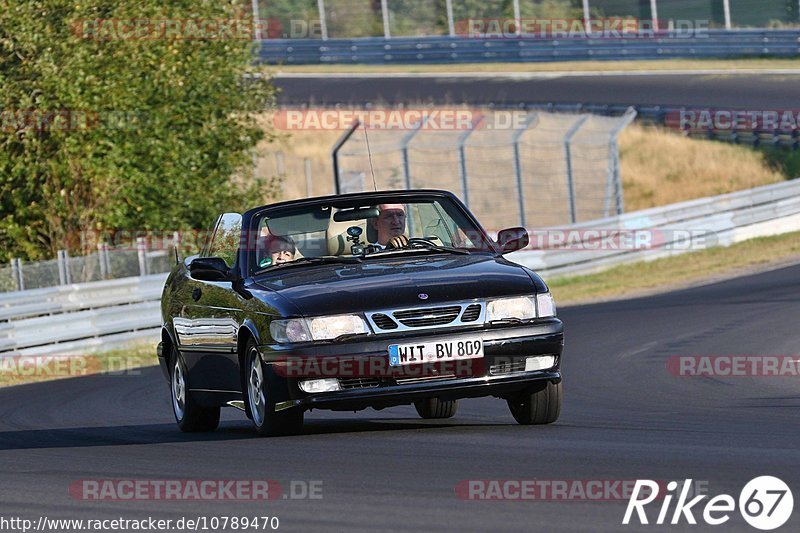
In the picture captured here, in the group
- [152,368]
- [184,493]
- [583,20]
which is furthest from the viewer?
[583,20]

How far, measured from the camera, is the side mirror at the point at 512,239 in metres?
10.3

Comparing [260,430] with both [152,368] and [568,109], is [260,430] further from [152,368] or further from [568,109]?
[568,109]

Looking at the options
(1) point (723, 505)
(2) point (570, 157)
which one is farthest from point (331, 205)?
(2) point (570, 157)

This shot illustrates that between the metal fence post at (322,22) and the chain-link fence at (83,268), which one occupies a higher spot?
the metal fence post at (322,22)

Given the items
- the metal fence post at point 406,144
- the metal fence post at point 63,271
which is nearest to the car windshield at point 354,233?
the metal fence post at point 63,271

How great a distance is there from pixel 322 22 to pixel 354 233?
39.6 metres

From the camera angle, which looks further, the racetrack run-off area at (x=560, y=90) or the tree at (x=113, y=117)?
the racetrack run-off area at (x=560, y=90)

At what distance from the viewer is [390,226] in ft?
33.9

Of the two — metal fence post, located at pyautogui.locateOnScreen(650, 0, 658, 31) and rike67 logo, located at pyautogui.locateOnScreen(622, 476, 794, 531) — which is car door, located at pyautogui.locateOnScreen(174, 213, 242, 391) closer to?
rike67 logo, located at pyautogui.locateOnScreen(622, 476, 794, 531)

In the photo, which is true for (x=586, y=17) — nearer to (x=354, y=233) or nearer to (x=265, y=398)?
(x=354, y=233)

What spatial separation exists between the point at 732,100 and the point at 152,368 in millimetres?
22608

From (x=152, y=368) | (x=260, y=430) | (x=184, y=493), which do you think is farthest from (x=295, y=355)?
(x=152, y=368)

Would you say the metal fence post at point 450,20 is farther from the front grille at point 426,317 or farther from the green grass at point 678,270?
the front grille at point 426,317

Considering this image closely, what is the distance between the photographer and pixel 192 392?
11.1 metres
